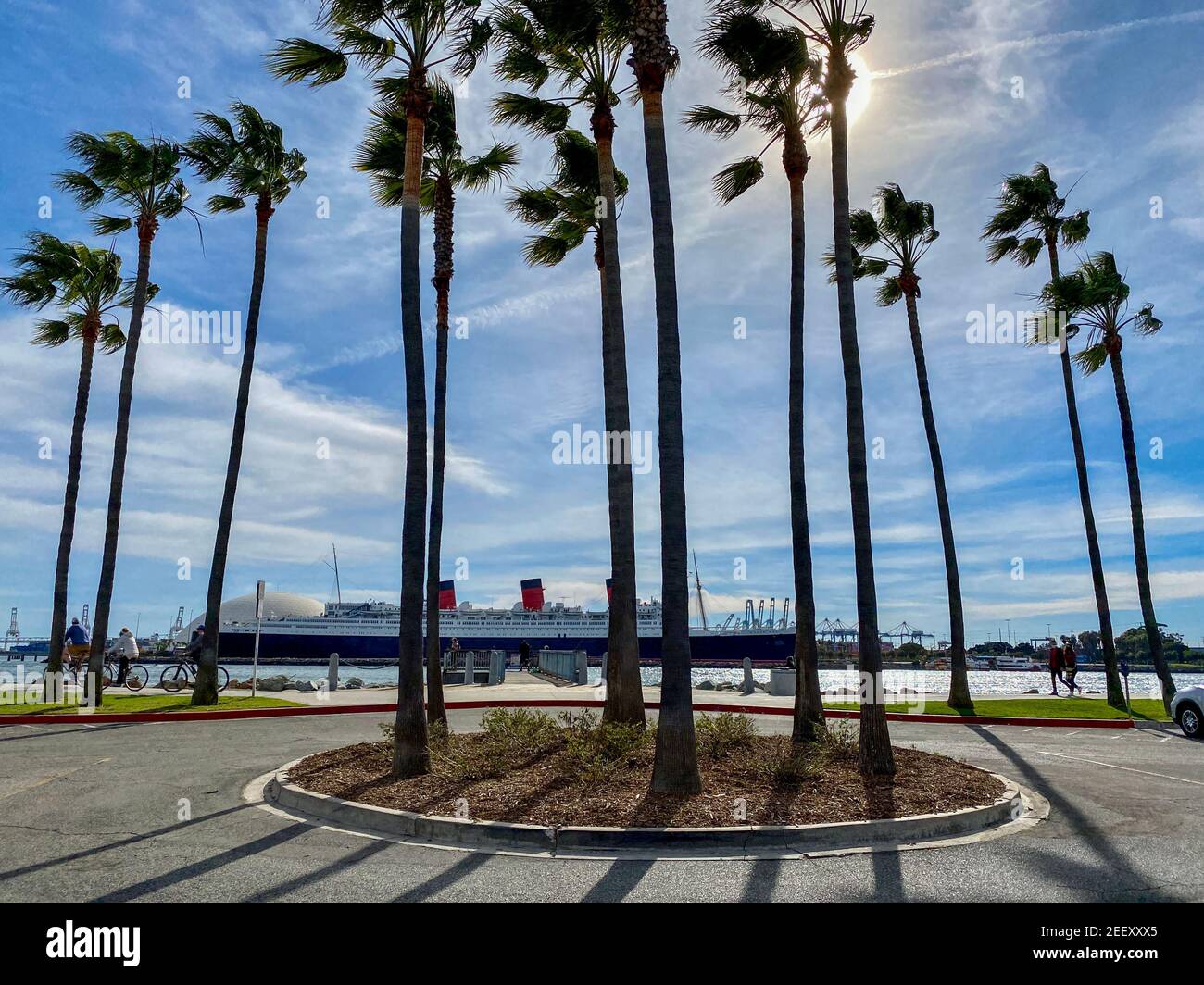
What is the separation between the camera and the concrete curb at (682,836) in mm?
6453

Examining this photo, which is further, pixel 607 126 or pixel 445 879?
pixel 607 126

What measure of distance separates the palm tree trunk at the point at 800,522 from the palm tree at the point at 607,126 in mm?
2335

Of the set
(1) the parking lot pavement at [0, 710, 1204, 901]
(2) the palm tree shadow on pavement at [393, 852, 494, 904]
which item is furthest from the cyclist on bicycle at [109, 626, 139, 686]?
(2) the palm tree shadow on pavement at [393, 852, 494, 904]

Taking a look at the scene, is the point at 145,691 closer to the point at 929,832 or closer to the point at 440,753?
the point at 440,753

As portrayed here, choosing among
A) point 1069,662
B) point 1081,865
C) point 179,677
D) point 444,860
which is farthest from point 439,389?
point 1069,662

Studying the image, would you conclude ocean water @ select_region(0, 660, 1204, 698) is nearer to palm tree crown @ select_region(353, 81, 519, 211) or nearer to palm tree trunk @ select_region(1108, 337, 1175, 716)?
palm tree trunk @ select_region(1108, 337, 1175, 716)

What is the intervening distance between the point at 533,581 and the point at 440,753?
59368mm

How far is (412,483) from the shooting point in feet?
31.1

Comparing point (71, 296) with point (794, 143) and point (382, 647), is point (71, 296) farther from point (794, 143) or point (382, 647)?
point (382, 647)

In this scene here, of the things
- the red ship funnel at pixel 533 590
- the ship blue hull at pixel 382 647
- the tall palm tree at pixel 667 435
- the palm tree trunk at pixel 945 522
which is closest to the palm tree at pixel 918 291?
the palm tree trunk at pixel 945 522

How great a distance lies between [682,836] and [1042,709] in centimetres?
1662
